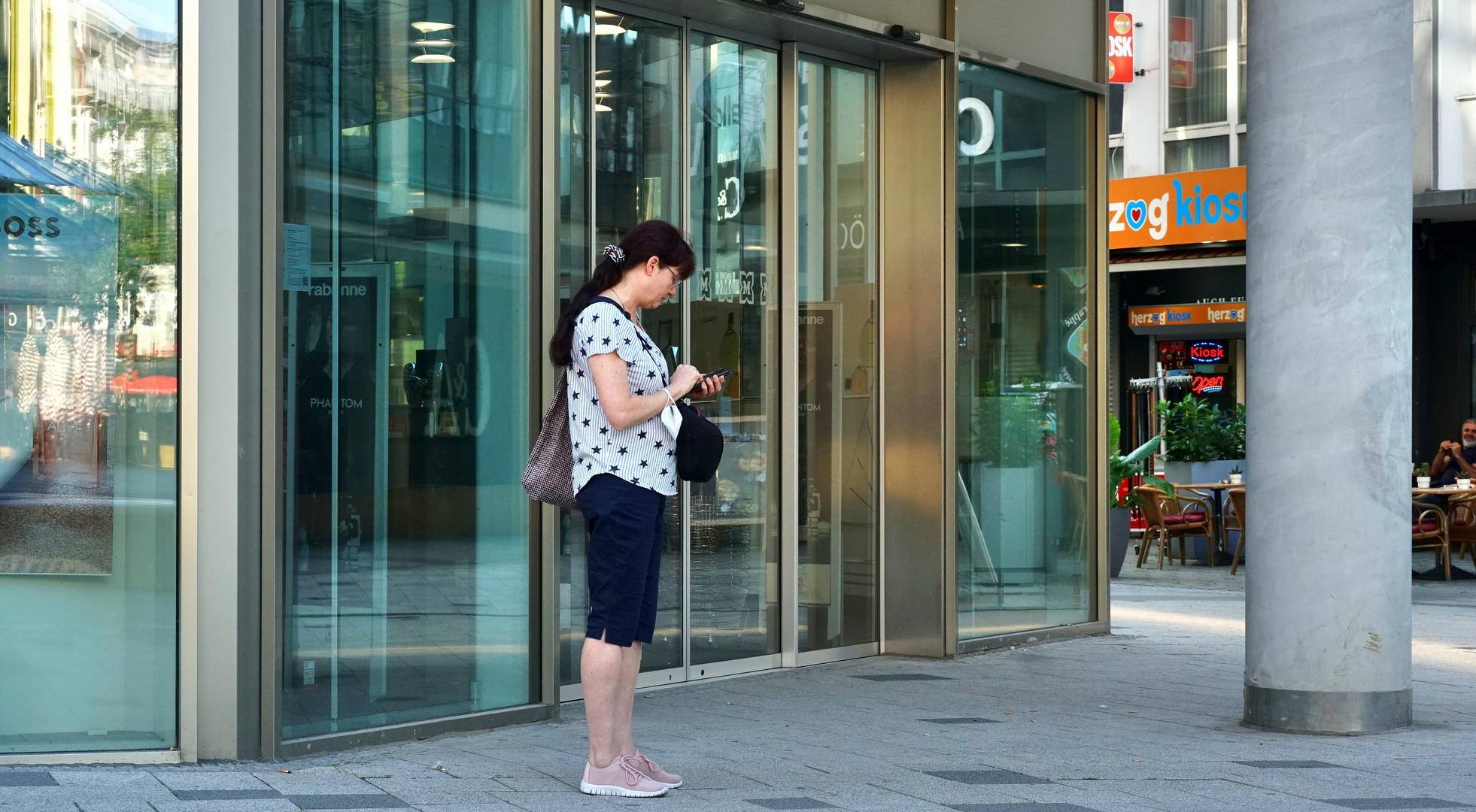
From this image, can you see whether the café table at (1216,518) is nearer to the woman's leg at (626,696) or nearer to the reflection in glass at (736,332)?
the reflection in glass at (736,332)

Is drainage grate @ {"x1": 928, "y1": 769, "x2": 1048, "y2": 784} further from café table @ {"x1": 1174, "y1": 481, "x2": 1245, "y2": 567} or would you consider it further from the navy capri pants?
café table @ {"x1": 1174, "y1": 481, "x2": 1245, "y2": 567}

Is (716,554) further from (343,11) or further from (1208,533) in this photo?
(1208,533)

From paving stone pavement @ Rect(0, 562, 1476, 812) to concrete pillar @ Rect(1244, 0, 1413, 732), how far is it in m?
0.31

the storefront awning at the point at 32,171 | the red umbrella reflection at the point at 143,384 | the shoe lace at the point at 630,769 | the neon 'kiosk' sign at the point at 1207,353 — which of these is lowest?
the shoe lace at the point at 630,769

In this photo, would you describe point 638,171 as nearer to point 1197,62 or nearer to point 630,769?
point 630,769

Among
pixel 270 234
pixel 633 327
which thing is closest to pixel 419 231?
pixel 270 234

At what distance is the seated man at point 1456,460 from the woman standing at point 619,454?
1230cm

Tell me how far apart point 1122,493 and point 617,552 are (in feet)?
36.2

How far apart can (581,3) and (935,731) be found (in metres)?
3.38

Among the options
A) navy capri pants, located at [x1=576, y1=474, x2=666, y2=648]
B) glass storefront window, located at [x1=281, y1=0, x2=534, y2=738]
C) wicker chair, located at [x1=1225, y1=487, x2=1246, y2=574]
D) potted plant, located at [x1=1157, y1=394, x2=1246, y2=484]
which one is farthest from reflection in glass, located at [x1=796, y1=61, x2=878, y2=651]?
potted plant, located at [x1=1157, y1=394, x2=1246, y2=484]

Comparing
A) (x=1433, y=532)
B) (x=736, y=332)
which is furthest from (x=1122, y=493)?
(x=736, y=332)

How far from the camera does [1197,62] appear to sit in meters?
22.2

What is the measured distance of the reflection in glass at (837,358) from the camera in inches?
307

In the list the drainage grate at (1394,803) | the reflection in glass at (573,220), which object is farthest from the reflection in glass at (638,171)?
the drainage grate at (1394,803)
